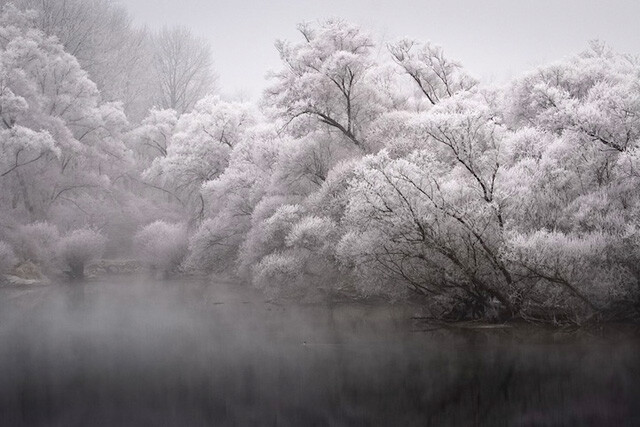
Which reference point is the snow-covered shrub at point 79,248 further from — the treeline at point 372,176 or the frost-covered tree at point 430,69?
the frost-covered tree at point 430,69

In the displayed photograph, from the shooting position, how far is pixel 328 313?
82.1 ft

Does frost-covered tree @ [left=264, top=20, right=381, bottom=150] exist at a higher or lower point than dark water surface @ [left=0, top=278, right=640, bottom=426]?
higher

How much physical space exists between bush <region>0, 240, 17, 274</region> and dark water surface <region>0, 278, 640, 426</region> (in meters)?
9.29

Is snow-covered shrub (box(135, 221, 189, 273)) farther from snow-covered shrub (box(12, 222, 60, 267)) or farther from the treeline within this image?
snow-covered shrub (box(12, 222, 60, 267))

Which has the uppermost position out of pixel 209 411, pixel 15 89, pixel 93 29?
pixel 93 29

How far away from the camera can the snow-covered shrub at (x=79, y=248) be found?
3562 cm

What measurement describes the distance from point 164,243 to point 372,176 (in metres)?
20.5

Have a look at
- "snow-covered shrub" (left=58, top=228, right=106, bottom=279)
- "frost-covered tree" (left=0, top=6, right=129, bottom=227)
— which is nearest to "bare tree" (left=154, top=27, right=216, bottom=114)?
"frost-covered tree" (left=0, top=6, right=129, bottom=227)

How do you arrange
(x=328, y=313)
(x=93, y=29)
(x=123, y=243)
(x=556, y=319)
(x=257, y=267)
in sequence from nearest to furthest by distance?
1. (x=556, y=319)
2. (x=328, y=313)
3. (x=257, y=267)
4. (x=123, y=243)
5. (x=93, y=29)

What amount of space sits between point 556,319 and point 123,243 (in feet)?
101

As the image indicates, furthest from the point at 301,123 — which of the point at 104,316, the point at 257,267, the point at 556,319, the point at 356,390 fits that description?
the point at 356,390

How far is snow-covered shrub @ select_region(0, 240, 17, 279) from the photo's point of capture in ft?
107

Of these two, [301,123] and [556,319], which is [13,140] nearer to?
[301,123]

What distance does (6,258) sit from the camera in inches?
1297
